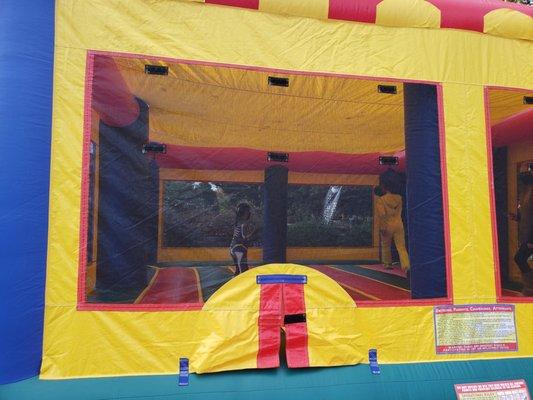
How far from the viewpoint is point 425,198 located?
2.46 metres

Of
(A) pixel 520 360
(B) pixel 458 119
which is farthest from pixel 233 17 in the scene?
(A) pixel 520 360

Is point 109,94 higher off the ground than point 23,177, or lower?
higher

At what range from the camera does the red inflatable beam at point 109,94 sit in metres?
2.20

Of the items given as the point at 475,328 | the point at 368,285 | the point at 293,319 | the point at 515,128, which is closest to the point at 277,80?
the point at 293,319

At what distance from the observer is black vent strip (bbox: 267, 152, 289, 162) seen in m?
4.16

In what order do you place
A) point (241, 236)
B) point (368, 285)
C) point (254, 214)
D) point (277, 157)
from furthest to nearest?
point (277, 157) → point (368, 285) → point (254, 214) → point (241, 236)

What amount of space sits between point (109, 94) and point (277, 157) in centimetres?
222

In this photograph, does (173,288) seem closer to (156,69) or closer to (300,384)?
(300,384)

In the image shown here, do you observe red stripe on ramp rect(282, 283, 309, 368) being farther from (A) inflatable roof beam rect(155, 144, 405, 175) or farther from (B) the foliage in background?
(A) inflatable roof beam rect(155, 144, 405, 175)

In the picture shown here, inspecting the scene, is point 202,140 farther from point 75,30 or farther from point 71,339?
point 71,339

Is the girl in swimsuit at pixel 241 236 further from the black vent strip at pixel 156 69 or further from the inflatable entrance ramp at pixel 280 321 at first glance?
the black vent strip at pixel 156 69

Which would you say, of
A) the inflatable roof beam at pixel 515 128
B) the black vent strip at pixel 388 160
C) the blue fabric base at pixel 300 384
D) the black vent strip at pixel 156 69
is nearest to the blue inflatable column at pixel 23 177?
the blue fabric base at pixel 300 384

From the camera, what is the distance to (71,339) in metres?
2.05

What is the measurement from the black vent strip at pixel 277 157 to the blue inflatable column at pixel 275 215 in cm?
14
